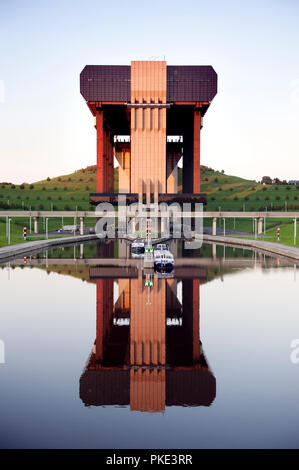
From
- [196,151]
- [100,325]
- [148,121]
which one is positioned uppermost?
[148,121]

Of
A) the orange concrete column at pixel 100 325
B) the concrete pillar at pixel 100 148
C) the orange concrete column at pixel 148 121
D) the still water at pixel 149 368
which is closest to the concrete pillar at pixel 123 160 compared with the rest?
the concrete pillar at pixel 100 148

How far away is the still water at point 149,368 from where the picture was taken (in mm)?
9781

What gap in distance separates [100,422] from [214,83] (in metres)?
112

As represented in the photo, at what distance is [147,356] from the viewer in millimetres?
14672

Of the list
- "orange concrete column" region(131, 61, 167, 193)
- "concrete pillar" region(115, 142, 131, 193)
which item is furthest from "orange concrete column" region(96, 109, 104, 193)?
"concrete pillar" region(115, 142, 131, 193)

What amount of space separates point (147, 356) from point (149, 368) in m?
1.13

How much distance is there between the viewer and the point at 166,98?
11325cm

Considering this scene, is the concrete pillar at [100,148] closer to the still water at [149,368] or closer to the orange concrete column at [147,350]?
the still water at [149,368]

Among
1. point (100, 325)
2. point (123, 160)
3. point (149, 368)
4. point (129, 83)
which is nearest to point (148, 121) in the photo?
point (129, 83)

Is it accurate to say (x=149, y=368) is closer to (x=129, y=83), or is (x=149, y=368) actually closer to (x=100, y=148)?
(x=129, y=83)

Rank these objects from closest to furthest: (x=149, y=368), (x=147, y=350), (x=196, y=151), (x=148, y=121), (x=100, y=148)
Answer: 1. (x=149, y=368)
2. (x=147, y=350)
3. (x=148, y=121)
4. (x=196, y=151)
5. (x=100, y=148)

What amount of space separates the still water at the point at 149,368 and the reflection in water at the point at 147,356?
1.6 inches

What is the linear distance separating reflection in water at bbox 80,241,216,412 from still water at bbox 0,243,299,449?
0.14ft

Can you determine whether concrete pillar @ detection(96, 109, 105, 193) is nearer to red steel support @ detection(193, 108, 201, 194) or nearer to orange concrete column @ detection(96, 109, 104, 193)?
orange concrete column @ detection(96, 109, 104, 193)
